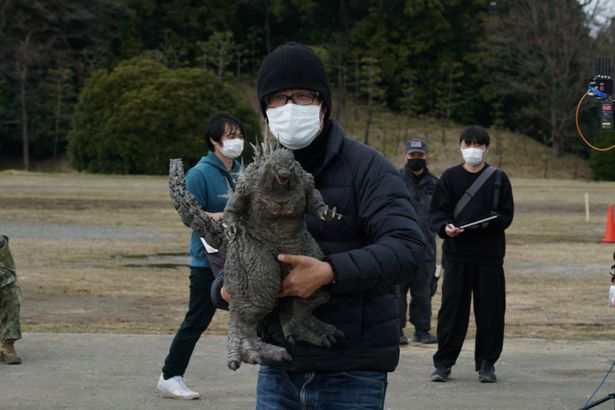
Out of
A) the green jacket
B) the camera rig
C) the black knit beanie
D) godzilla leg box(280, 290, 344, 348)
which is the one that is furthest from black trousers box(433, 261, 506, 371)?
the black knit beanie

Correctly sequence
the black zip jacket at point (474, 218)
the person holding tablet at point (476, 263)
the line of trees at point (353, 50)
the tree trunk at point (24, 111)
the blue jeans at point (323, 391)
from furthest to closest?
1. the line of trees at point (353, 50)
2. the tree trunk at point (24, 111)
3. the black zip jacket at point (474, 218)
4. the person holding tablet at point (476, 263)
5. the blue jeans at point (323, 391)

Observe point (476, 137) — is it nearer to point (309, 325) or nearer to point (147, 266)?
point (309, 325)

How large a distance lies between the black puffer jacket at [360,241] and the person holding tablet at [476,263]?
5653mm

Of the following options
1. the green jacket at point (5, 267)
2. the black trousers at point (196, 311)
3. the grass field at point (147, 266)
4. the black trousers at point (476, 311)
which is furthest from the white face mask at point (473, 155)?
the green jacket at point (5, 267)

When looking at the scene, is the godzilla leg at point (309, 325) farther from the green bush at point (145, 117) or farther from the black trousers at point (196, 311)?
the green bush at point (145, 117)

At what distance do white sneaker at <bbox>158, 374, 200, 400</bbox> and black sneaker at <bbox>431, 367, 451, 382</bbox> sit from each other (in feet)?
6.65

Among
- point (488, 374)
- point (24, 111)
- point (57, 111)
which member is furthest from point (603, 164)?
point (488, 374)

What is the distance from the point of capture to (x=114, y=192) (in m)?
45.3

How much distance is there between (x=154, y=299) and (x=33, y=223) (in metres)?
14.5

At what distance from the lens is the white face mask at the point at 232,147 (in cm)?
818

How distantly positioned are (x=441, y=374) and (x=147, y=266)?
10.9 meters

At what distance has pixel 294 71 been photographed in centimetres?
382

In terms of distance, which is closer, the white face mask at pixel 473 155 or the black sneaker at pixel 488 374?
the black sneaker at pixel 488 374

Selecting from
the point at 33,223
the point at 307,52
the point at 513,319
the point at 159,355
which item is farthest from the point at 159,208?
the point at 307,52
